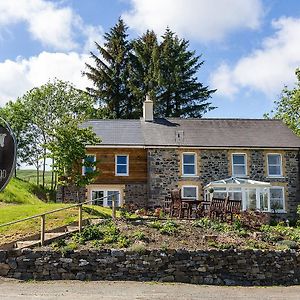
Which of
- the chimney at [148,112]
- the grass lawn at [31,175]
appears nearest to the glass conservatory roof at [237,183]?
the chimney at [148,112]

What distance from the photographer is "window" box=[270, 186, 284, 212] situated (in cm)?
2877

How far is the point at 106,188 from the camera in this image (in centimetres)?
2838

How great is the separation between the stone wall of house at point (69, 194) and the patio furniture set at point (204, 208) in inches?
374

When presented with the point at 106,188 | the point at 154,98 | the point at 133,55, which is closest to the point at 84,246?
the point at 106,188

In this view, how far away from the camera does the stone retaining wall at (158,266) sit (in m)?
13.7

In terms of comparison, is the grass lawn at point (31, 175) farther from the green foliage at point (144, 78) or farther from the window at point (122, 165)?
the window at point (122, 165)

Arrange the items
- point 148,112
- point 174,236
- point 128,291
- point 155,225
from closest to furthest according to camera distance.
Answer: point 128,291 < point 174,236 < point 155,225 < point 148,112

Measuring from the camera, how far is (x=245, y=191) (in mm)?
27734

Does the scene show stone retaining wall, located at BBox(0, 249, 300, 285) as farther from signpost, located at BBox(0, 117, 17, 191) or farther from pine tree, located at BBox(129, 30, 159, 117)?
pine tree, located at BBox(129, 30, 159, 117)

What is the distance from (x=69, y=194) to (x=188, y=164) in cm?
758

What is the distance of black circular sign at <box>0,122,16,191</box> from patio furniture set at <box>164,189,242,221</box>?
647 inches

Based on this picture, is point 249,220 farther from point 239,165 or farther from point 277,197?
point 277,197

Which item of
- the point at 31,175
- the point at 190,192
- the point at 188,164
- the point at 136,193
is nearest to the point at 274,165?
the point at 188,164

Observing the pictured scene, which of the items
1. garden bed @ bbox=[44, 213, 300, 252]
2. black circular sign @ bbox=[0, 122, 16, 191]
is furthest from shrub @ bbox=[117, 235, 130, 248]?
black circular sign @ bbox=[0, 122, 16, 191]
